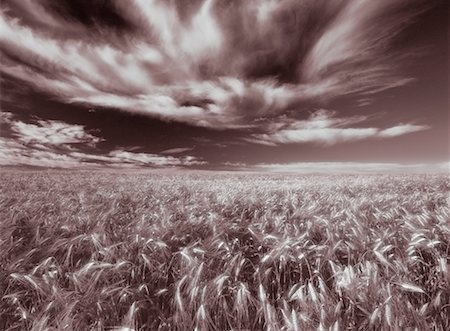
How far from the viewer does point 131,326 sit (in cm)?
193

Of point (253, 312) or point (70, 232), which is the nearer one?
point (253, 312)

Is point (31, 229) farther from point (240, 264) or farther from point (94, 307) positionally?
point (240, 264)

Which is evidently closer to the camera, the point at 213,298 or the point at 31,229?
the point at 213,298

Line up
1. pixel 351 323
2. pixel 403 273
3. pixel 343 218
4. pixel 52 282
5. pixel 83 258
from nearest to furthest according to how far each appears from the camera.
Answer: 1. pixel 351 323
2. pixel 52 282
3. pixel 403 273
4. pixel 83 258
5. pixel 343 218

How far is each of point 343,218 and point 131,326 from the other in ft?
12.8

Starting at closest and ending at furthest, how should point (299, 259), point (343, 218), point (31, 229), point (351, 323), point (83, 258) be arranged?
point (351, 323) → point (299, 259) → point (83, 258) → point (31, 229) → point (343, 218)

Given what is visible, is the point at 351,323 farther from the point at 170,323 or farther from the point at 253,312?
the point at 170,323

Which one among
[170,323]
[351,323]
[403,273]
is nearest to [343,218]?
Answer: [403,273]

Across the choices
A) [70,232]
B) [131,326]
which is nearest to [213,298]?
[131,326]

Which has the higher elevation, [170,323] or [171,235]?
[171,235]

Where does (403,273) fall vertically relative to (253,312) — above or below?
above

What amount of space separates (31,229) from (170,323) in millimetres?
3061

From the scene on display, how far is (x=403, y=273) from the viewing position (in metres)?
2.80

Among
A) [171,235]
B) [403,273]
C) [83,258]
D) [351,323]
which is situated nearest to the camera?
[351,323]
